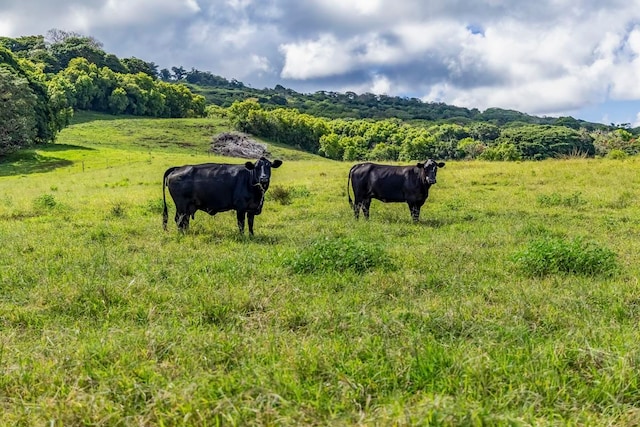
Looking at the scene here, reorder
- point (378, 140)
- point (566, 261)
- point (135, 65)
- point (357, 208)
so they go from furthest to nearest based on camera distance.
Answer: point (135, 65) → point (378, 140) → point (357, 208) → point (566, 261)

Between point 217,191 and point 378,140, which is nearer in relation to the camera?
point 217,191

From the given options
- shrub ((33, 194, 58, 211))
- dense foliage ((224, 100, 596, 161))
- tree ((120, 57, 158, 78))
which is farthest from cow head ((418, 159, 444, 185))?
tree ((120, 57, 158, 78))

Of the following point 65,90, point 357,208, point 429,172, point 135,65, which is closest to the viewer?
point 429,172

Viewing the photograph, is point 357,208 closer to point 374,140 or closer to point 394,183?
point 394,183

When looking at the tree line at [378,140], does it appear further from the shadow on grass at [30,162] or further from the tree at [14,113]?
the tree at [14,113]

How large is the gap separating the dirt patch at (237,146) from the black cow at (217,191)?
59297 mm

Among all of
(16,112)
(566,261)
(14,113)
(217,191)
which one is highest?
(16,112)

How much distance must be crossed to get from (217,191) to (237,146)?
65.2 m

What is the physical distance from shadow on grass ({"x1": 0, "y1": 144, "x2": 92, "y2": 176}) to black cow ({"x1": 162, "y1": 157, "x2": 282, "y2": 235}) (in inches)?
1318

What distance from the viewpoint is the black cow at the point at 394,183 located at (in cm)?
1341

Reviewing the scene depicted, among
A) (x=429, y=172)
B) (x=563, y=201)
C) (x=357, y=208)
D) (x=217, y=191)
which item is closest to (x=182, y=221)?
(x=217, y=191)

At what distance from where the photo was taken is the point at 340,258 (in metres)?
7.20

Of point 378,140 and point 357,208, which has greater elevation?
point 378,140

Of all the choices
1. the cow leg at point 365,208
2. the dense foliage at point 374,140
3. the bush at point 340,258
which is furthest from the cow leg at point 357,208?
the dense foliage at point 374,140
